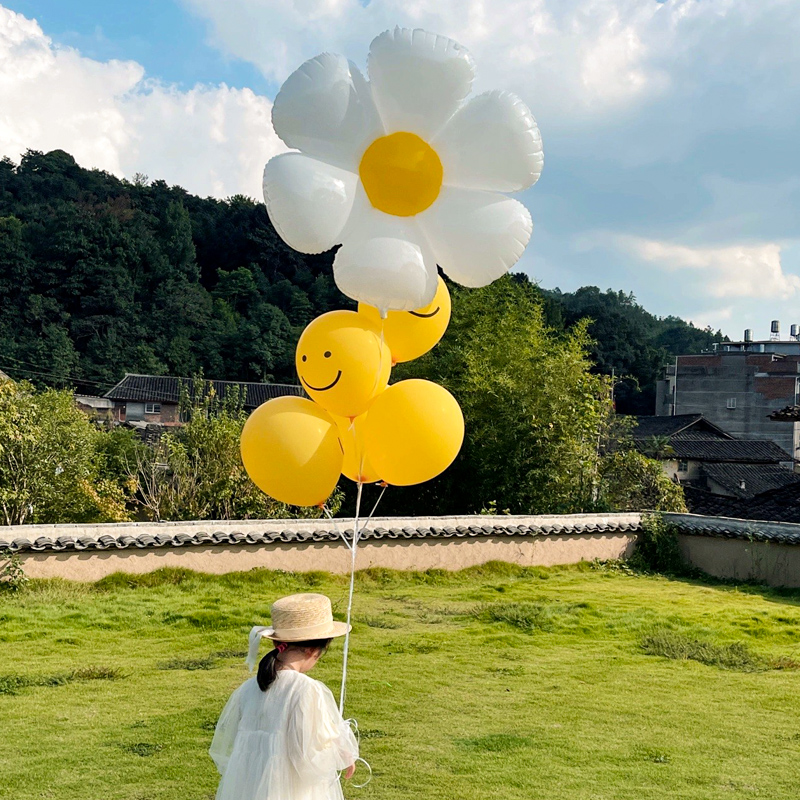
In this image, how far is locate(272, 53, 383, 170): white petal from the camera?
386 cm

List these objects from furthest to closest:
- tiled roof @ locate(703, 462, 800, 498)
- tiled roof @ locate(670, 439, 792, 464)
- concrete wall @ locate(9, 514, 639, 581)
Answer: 1. tiled roof @ locate(670, 439, 792, 464)
2. tiled roof @ locate(703, 462, 800, 498)
3. concrete wall @ locate(9, 514, 639, 581)

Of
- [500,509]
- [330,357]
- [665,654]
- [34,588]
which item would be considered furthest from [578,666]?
[500,509]

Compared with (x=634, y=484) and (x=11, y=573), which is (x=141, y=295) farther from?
(x=11, y=573)

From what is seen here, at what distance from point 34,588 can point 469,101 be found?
7.17m

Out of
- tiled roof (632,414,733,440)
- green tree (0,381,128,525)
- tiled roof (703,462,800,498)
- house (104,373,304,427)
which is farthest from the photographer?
house (104,373,304,427)

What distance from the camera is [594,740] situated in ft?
17.0

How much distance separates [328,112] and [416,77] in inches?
16.1

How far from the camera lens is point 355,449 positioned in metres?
4.43

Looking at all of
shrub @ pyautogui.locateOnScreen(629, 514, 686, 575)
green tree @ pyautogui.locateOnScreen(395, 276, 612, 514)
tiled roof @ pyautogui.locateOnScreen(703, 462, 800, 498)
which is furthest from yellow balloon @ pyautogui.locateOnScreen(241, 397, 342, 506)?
tiled roof @ pyautogui.locateOnScreen(703, 462, 800, 498)

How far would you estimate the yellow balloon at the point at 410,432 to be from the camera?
4.20m

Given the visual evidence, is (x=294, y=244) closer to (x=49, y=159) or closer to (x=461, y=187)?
(x=461, y=187)

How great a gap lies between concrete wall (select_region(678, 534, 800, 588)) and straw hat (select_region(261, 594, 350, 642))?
1018cm

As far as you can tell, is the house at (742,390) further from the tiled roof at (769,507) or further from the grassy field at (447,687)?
the grassy field at (447,687)

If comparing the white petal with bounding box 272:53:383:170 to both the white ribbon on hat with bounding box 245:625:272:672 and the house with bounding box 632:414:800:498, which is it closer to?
the white ribbon on hat with bounding box 245:625:272:672
